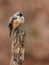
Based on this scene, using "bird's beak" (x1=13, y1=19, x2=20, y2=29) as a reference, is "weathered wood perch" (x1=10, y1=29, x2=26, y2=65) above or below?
below

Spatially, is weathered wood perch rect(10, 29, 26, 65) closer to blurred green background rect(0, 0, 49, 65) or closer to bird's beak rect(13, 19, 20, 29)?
bird's beak rect(13, 19, 20, 29)

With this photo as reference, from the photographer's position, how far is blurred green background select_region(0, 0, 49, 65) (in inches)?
172

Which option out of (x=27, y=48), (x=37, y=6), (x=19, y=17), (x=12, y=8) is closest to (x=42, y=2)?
(x=37, y=6)

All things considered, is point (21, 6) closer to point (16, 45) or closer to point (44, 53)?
point (44, 53)

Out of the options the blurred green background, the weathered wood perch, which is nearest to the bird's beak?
the weathered wood perch

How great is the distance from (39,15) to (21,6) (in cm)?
29

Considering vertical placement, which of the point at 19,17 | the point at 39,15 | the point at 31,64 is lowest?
the point at 31,64

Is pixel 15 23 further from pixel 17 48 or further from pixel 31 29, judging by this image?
pixel 31 29

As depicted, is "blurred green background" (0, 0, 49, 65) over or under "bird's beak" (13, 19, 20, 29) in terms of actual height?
under

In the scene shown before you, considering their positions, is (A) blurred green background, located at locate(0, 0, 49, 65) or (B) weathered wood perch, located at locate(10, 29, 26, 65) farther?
(A) blurred green background, located at locate(0, 0, 49, 65)

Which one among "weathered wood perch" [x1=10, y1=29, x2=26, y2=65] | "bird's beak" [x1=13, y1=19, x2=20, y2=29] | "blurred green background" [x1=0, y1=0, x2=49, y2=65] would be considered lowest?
"blurred green background" [x1=0, y1=0, x2=49, y2=65]

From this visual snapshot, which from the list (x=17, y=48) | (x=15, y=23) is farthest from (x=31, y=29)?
(x=17, y=48)

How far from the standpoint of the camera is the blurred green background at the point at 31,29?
14.3 feet

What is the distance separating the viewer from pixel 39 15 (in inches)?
189
